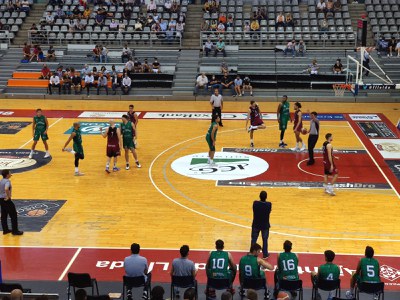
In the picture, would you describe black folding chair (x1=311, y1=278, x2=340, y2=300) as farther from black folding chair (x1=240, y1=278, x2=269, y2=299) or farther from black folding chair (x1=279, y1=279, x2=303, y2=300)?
black folding chair (x1=240, y1=278, x2=269, y2=299)

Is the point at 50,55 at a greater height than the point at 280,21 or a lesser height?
lesser

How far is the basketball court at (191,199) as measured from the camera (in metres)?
12.9

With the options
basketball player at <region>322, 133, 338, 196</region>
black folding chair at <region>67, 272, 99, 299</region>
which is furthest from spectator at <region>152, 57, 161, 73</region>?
black folding chair at <region>67, 272, 99, 299</region>

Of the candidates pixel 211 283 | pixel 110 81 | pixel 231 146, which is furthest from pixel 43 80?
pixel 211 283

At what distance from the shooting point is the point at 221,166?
64.1ft

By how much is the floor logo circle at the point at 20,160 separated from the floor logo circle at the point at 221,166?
4.42m

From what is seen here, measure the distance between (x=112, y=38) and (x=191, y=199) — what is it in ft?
75.8

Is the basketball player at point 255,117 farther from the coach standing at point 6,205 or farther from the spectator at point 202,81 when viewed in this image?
the spectator at point 202,81

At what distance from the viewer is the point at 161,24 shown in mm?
37938

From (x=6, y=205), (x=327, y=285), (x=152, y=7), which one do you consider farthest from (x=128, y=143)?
(x=152, y=7)

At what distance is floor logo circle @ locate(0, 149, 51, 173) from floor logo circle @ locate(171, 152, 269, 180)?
174 inches

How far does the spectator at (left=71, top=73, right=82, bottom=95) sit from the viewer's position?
3253 centimetres

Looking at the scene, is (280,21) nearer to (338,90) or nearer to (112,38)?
(338,90)

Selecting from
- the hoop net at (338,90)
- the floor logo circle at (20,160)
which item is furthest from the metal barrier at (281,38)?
the floor logo circle at (20,160)
